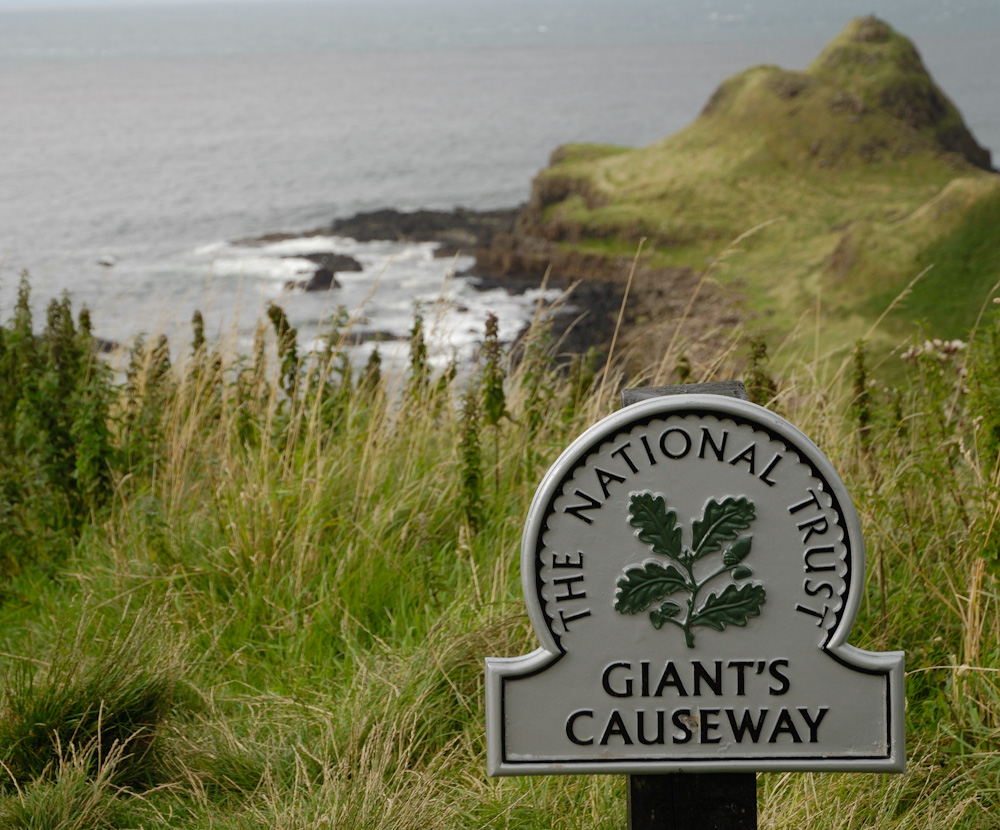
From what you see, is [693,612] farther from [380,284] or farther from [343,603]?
[380,284]

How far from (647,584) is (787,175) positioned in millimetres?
35352

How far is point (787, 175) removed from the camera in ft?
114

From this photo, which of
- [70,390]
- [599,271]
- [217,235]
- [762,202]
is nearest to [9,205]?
[217,235]

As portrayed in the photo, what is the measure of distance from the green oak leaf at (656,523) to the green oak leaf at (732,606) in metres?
0.11

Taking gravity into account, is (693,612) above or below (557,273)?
above

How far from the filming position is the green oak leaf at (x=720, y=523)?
176 centimetres

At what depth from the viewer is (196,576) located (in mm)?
3688

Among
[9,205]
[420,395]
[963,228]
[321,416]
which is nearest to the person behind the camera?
[321,416]

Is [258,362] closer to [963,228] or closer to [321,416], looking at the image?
[321,416]

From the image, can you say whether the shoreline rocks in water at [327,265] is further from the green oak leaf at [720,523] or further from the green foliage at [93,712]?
the green oak leaf at [720,523]

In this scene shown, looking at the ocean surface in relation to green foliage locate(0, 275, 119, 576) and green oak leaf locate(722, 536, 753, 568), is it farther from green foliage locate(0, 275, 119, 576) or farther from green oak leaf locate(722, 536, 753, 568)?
green oak leaf locate(722, 536, 753, 568)

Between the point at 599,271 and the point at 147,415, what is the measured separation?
994 inches

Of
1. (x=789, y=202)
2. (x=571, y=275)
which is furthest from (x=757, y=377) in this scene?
(x=789, y=202)

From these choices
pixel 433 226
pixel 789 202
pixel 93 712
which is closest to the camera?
pixel 93 712
